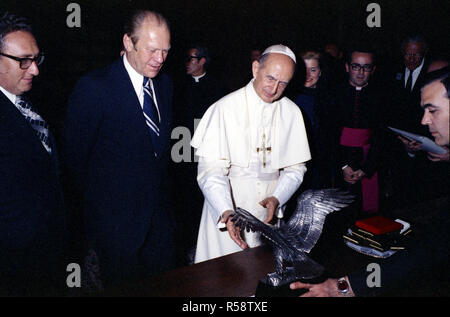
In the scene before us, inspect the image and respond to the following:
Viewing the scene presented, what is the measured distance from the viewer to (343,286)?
174 centimetres

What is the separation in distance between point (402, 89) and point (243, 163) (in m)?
2.76

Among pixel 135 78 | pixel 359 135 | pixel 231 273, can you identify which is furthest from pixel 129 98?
pixel 359 135

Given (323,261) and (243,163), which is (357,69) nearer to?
(243,163)

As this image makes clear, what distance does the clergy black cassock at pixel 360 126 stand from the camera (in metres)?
3.96

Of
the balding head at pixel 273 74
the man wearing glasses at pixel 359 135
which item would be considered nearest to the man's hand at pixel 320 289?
the balding head at pixel 273 74

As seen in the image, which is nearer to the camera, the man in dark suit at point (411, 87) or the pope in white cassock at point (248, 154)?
the pope in white cassock at point (248, 154)

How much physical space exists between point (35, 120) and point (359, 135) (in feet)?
10.3

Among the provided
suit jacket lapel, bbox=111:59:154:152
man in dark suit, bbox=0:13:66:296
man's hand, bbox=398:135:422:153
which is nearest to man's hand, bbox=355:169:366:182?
man's hand, bbox=398:135:422:153

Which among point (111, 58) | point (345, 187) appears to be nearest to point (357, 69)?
point (345, 187)

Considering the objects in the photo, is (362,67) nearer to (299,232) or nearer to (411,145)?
(411,145)

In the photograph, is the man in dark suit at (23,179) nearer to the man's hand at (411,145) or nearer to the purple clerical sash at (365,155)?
the purple clerical sash at (365,155)

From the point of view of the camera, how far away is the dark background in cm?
505

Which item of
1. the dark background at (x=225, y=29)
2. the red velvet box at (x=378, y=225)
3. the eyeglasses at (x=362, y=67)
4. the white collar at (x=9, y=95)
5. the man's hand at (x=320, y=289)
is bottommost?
the man's hand at (x=320, y=289)

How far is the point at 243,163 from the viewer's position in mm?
2707
